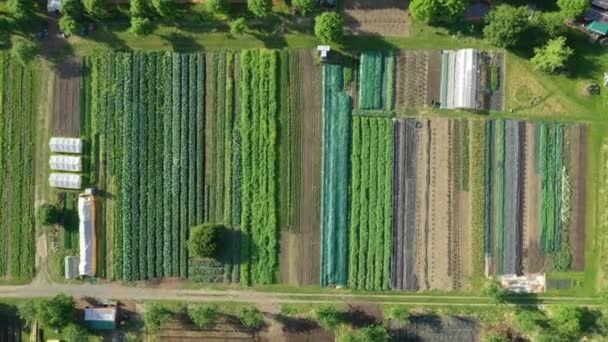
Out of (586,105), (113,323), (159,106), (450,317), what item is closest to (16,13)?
(159,106)

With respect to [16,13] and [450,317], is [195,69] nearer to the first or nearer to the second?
[16,13]

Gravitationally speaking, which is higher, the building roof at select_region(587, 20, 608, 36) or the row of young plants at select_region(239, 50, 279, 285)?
the building roof at select_region(587, 20, 608, 36)

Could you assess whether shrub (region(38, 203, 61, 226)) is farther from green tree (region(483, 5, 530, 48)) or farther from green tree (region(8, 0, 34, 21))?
green tree (region(483, 5, 530, 48))

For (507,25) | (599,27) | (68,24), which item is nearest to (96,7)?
(68,24)

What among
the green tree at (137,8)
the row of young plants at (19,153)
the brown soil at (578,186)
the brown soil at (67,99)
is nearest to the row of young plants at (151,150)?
the brown soil at (67,99)

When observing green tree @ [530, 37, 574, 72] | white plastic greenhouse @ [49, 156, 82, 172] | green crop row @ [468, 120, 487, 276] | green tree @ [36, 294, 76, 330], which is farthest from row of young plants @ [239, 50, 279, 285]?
green tree @ [530, 37, 574, 72]

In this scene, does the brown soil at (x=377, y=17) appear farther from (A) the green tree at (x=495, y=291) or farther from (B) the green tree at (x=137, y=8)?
(A) the green tree at (x=495, y=291)
